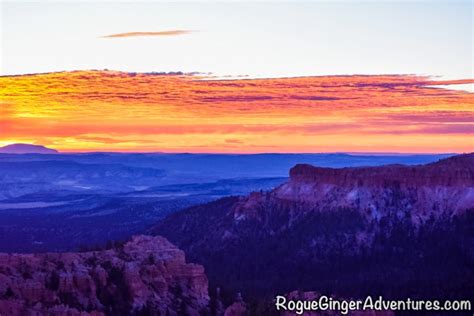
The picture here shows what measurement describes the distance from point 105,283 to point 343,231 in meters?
84.1

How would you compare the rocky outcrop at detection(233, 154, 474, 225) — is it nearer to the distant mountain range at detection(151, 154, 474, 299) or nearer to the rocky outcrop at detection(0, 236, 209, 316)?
the distant mountain range at detection(151, 154, 474, 299)

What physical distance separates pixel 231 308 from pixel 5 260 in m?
19.1

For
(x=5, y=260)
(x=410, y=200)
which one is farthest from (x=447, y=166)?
(x=5, y=260)

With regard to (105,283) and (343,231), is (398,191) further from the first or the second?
(105,283)

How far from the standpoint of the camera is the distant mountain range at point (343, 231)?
134 m

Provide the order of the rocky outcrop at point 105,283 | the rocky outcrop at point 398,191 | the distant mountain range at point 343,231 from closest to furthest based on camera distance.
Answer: the rocky outcrop at point 105,283
the distant mountain range at point 343,231
the rocky outcrop at point 398,191

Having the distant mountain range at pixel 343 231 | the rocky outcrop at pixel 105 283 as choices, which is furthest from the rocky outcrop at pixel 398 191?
the rocky outcrop at pixel 105 283

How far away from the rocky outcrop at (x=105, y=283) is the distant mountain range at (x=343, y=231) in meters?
35.9

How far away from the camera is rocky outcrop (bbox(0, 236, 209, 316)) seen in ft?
238

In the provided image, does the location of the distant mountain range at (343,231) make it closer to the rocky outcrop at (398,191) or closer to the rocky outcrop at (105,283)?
the rocky outcrop at (398,191)

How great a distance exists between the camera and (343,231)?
518 feet

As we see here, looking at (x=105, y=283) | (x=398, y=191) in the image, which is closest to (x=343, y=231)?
(x=398, y=191)

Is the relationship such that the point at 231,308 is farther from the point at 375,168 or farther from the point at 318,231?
the point at 375,168

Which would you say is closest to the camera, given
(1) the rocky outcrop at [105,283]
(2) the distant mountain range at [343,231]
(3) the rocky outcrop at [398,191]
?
(1) the rocky outcrop at [105,283]
